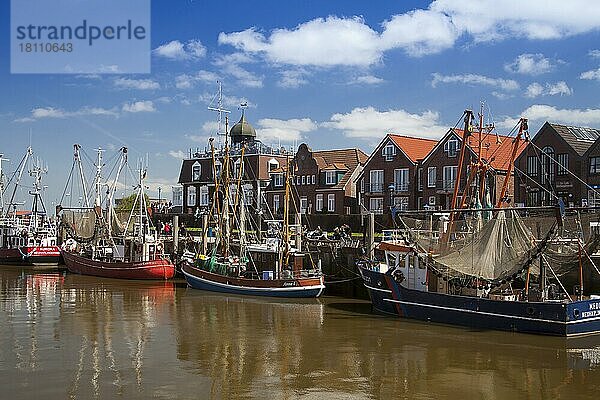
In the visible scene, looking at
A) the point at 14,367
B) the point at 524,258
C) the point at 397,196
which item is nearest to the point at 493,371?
the point at 524,258

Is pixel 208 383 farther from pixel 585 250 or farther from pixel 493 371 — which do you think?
pixel 585 250

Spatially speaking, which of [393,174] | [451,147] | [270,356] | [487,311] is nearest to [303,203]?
[393,174]

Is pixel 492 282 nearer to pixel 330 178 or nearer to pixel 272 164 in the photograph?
pixel 330 178

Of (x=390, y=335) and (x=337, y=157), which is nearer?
(x=390, y=335)

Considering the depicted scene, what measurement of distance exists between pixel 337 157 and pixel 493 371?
60342mm

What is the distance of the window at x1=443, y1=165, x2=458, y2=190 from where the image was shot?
64750mm

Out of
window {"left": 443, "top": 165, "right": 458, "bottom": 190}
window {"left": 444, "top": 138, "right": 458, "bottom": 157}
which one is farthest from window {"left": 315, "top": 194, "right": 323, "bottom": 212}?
window {"left": 444, "top": 138, "right": 458, "bottom": 157}

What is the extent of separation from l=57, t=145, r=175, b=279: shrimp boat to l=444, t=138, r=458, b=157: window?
87.5ft

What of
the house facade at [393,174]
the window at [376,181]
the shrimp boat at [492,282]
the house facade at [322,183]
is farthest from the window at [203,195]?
the shrimp boat at [492,282]

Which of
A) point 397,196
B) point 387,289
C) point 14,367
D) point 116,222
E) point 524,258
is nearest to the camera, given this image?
point 14,367

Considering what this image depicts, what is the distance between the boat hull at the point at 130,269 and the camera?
50250 mm

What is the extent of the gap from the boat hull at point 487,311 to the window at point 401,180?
3658 centimetres

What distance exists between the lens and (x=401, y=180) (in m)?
69.9

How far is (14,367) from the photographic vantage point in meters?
22.0
